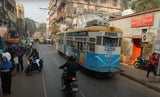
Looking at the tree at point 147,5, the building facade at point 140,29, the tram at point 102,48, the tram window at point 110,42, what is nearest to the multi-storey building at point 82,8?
Answer: the tree at point 147,5

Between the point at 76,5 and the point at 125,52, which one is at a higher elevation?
the point at 76,5

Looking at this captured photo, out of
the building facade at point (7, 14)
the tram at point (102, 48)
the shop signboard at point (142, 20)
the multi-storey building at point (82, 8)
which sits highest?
the multi-storey building at point (82, 8)

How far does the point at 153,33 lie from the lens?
37.1 ft

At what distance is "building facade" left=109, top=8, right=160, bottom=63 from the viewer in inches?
441

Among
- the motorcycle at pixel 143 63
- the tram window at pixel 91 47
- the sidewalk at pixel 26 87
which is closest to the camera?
the sidewalk at pixel 26 87

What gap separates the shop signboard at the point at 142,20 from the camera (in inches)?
462

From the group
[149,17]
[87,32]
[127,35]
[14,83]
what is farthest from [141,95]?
[127,35]

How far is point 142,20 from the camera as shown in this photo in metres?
12.5

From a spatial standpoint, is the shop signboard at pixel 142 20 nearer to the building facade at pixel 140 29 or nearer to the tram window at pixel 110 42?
the building facade at pixel 140 29

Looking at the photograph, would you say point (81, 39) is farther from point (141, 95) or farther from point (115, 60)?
point (141, 95)

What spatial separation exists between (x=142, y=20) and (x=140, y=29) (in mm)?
857

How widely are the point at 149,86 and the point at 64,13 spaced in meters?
34.7

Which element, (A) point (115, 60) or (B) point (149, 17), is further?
(B) point (149, 17)

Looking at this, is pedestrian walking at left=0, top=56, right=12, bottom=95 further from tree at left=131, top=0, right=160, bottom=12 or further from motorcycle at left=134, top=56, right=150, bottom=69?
tree at left=131, top=0, right=160, bottom=12
